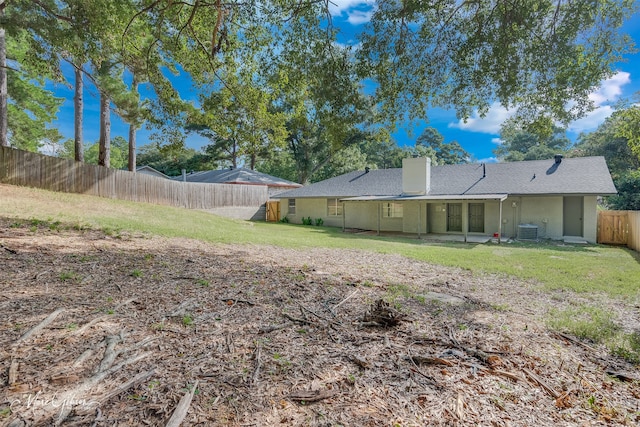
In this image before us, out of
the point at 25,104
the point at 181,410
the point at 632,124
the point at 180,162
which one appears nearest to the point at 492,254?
the point at 632,124

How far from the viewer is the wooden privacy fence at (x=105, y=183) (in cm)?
1384

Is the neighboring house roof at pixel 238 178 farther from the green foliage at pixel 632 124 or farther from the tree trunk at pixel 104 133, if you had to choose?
the green foliage at pixel 632 124

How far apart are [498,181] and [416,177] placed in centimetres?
394

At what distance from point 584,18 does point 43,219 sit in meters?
13.1

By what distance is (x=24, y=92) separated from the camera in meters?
18.7

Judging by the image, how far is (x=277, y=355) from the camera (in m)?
2.90

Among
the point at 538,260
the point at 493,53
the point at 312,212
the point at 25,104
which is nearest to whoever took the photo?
the point at 493,53

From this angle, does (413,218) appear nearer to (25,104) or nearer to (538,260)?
(538,260)

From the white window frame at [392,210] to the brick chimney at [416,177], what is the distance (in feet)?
2.90

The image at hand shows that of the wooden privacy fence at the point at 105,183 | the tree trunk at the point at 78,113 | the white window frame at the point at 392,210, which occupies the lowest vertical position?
the white window frame at the point at 392,210

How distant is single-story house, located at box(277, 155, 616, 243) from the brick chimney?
5 cm

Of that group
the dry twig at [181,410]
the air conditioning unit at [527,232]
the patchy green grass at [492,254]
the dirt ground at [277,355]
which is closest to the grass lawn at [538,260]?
the patchy green grass at [492,254]

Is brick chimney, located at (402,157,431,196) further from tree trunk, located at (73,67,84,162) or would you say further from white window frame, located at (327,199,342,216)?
tree trunk, located at (73,67,84,162)

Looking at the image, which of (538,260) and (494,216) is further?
(494,216)
